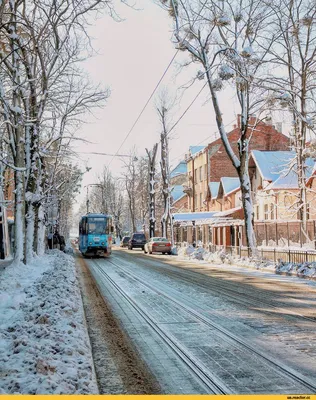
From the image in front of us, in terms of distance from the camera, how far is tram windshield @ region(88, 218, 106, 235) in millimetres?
39594

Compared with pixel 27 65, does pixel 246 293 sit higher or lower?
→ lower

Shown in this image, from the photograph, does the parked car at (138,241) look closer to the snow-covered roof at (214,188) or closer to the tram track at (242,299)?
the snow-covered roof at (214,188)

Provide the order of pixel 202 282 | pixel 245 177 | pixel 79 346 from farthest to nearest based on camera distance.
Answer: pixel 245 177 → pixel 202 282 → pixel 79 346

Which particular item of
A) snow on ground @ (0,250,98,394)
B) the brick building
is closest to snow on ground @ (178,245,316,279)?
snow on ground @ (0,250,98,394)

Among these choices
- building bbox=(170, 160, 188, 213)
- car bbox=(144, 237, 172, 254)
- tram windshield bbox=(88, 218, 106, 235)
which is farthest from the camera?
building bbox=(170, 160, 188, 213)

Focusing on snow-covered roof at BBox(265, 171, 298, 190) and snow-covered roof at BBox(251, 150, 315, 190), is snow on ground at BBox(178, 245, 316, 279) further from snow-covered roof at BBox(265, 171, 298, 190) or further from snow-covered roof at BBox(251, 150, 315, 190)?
snow-covered roof at BBox(251, 150, 315, 190)

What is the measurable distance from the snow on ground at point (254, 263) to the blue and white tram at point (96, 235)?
19.8ft

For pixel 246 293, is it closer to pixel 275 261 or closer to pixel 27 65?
pixel 275 261

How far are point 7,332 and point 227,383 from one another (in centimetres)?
345

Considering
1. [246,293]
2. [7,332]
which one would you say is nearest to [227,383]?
[7,332]

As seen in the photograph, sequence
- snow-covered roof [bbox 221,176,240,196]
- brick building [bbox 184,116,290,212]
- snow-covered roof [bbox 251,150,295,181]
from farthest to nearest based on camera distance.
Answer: brick building [bbox 184,116,290,212], snow-covered roof [bbox 221,176,240,196], snow-covered roof [bbox 251,150,295,181]

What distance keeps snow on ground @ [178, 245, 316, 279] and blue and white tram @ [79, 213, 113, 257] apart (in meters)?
6.03

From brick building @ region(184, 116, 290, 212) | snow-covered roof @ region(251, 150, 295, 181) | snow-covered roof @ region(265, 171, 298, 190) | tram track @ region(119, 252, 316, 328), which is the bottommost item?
tram track @ region(119, 252, 316, 328)

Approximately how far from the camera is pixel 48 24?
18500 millimetres
